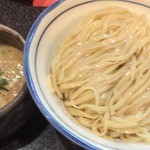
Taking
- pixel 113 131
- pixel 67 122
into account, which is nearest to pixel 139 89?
pixel 113 131

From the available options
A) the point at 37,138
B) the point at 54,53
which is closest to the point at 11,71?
the point at 54,53

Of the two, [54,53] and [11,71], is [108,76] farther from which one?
[11,71]

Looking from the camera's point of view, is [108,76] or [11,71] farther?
[11,71]

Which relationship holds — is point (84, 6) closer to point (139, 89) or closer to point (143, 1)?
point (143, 1)

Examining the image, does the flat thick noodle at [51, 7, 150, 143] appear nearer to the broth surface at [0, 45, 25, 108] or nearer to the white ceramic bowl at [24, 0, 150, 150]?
the white ceramic bowl at [24, 0, 150, 150]

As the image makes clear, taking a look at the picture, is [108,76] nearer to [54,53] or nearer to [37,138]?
[54,53]

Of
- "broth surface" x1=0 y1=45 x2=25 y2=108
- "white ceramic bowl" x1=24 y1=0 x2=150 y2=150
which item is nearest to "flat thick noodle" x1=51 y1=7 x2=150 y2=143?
"white ceramic bowl" x1=24 y1=0 x2=150 y2=150

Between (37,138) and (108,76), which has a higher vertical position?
(108,76)
